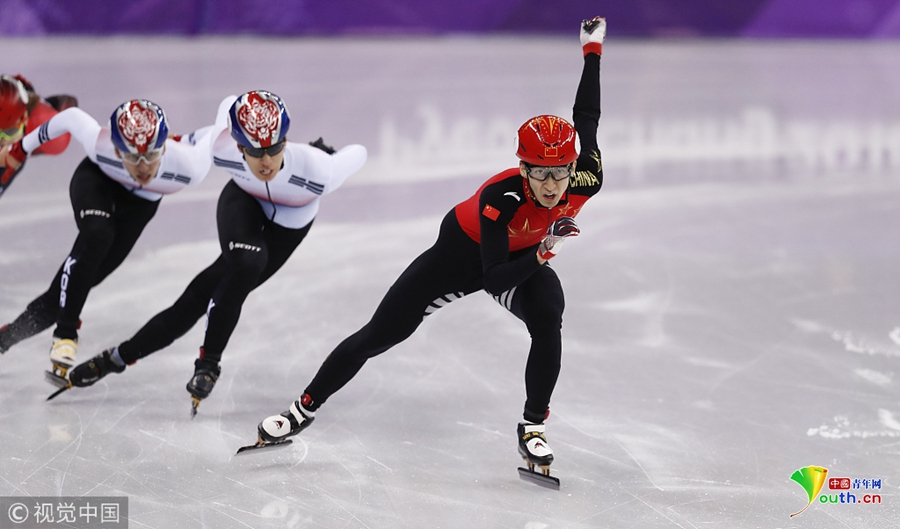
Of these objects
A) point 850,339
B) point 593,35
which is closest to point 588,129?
point 593,35

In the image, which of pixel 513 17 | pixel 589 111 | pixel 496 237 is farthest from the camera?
pixel 513 17

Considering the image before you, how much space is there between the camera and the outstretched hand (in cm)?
274

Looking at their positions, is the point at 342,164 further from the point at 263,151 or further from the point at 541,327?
the point at 541,327

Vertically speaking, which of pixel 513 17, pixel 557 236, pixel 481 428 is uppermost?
pixel 513 17

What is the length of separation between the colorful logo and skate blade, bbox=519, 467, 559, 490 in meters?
0.82

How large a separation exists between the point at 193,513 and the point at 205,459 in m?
0.40

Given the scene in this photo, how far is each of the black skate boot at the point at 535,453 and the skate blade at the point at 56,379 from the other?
1879mm

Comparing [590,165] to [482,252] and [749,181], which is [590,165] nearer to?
[482,252]

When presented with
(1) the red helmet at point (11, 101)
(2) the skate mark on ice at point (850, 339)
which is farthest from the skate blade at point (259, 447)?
(2) the skate mark on ice at point (850, 339)

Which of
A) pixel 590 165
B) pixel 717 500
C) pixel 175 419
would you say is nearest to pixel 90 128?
pixel 175 419

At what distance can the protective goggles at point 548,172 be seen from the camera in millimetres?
2938

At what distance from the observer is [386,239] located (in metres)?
5.82

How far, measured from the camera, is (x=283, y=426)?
336 cm
